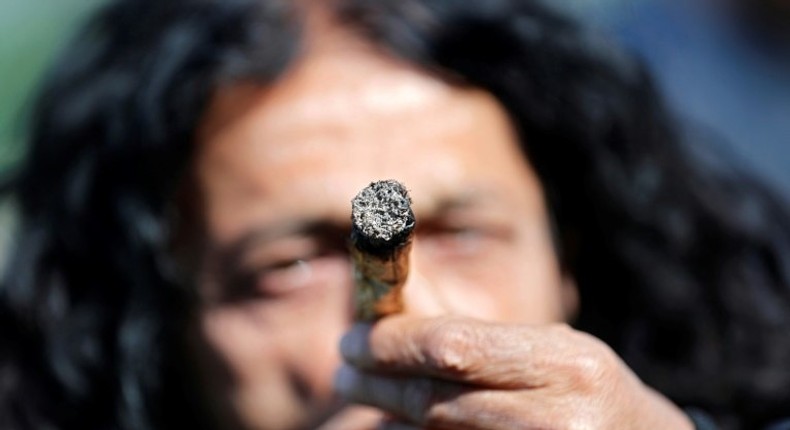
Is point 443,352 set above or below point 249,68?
below

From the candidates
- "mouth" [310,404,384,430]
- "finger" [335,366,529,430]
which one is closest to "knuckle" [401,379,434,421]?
"finger" [335,366,529,430]

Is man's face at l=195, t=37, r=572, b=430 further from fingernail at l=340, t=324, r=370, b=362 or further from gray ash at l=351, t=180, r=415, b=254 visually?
gray ash at l=351, t=180, r=415, b=254

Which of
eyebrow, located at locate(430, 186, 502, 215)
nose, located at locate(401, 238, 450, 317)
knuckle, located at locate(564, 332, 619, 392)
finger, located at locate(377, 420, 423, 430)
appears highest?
eyebrow, located at locate(430, 186, 502, 215)

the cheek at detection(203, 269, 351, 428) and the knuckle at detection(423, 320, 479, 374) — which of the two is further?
the cheek at detection(203, 269, 351, 428)

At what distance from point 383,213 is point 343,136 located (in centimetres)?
68

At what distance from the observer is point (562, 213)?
182 centimetres

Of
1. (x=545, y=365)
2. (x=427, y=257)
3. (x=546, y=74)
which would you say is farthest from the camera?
(x=546, y=74)

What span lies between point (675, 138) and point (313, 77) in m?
0.80

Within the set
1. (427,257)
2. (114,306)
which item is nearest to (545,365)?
(427,257)

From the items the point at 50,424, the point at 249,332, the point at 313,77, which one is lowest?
the point at 50,424

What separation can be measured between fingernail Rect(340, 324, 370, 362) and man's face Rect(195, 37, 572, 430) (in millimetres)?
276

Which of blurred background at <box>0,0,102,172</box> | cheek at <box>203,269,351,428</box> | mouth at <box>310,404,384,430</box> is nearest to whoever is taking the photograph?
mouth at <box>310,404,384,430</box>

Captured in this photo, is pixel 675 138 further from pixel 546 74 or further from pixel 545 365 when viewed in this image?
pixel 545 365

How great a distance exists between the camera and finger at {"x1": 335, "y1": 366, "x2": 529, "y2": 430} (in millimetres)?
997
